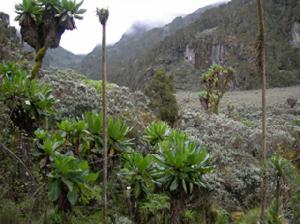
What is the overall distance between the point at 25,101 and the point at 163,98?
15260mm

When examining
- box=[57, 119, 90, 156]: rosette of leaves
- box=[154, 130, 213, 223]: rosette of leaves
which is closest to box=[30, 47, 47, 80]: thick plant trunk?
box=[57, 119, 90, 156]: rosette of leaves

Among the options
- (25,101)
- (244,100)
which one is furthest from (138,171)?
(244,100)

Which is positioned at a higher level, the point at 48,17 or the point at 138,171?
the point at 48,17

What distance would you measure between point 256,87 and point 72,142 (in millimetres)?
69466

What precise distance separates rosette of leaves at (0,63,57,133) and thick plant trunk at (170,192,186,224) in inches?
136

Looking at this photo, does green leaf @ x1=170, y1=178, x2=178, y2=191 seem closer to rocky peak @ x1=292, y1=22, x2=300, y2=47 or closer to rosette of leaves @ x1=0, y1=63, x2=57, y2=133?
rosette of leaves @ x1=0, y1=63, x2=57, y2=133

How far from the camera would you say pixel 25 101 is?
32.8 ft

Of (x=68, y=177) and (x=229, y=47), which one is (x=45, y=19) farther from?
(x=229, y=47)

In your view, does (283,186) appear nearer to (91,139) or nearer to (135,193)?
(135,193)

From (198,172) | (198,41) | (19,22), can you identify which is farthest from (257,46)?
(198,41)

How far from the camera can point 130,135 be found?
13.9 meters

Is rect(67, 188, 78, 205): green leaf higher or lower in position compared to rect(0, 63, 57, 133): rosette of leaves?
lower

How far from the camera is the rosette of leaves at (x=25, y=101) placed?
10.1 meters

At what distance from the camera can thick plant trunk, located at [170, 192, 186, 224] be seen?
9.31 meters
